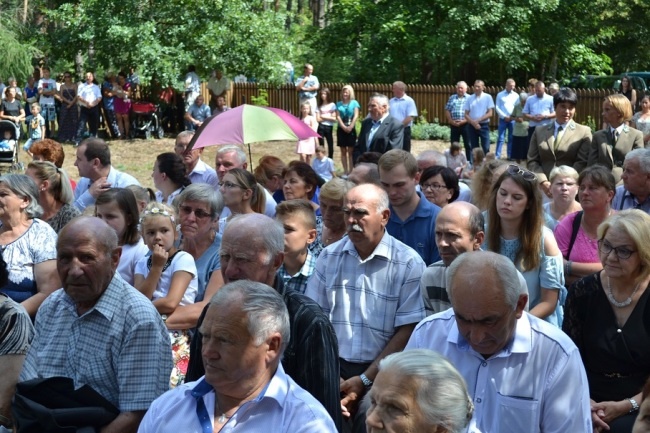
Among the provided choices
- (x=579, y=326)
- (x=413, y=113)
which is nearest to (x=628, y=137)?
(x=579, y=326)

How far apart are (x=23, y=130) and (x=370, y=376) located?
72.8 feet

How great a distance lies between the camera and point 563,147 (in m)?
10.2

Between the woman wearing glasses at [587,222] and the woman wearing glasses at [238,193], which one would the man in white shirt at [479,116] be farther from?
the woman wearing glasses at [587,222]

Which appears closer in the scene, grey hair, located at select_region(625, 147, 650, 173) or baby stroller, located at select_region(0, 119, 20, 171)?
grey hair, located at select_region(625, 147, 650, 173)

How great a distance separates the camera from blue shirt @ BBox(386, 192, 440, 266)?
21.4ft

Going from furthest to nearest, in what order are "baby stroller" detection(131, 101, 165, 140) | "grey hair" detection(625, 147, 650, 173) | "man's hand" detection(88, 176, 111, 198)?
"baby stroller" detection(131, 101, 165, 140)
"man's hand" detection(88, 176, 111, 198)
"grey hair" detection(625, 147, 650, 173)

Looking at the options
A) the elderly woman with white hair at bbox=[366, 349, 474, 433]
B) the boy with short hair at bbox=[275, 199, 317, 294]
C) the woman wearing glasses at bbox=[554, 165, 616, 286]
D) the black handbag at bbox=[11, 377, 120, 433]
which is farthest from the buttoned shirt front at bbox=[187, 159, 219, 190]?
the elderly woman with white hair at bbox=[366, 349, 474, 433]

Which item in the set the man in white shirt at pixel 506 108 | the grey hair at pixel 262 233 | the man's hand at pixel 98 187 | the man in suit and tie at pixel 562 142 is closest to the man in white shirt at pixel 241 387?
the grey hair at pixel 262 233

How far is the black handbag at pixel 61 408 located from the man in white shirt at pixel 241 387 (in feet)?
2.23

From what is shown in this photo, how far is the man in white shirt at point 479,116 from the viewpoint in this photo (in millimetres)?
Answer: 20109

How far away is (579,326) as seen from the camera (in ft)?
16.5

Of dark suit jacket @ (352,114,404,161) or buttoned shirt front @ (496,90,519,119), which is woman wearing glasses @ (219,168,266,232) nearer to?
dark suit jacket @ (352,114,404,161)

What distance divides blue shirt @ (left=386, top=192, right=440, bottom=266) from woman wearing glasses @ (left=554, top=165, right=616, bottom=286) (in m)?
0.92

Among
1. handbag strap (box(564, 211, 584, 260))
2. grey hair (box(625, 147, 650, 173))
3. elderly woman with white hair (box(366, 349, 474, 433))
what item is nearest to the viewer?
elderly woman with white hair (box(366, 349, 474, 433))
